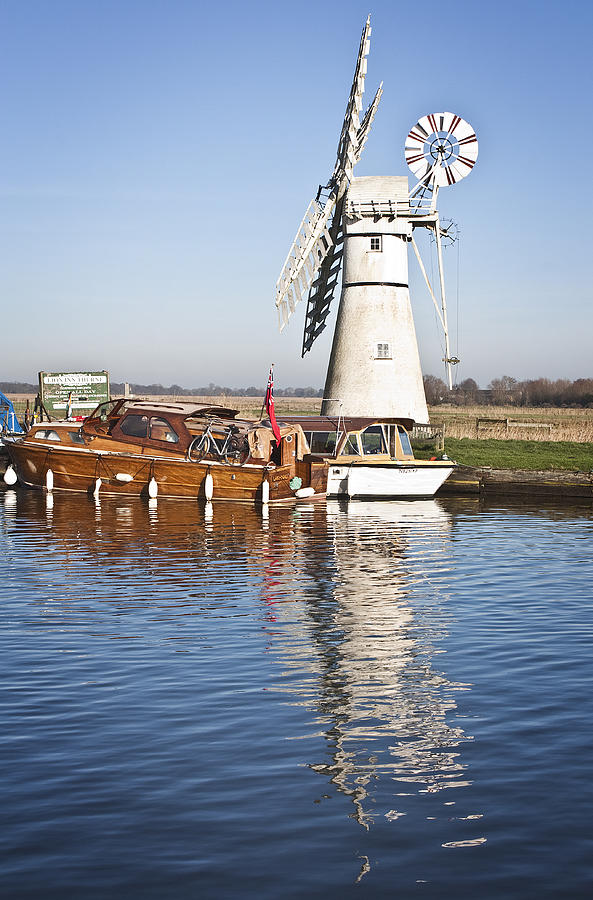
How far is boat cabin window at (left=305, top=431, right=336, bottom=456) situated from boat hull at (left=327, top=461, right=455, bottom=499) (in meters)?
2.08

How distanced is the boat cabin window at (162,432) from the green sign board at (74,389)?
14.8 m

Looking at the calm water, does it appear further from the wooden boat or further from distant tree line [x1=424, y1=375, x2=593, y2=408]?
distant tree line [x1=424, y1=375, x2=593, y2=408]

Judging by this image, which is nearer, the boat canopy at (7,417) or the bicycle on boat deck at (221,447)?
the bicycle on boat deck at (221,447)

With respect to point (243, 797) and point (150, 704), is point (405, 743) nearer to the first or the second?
point (243, 797)

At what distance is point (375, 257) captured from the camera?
1564 inches

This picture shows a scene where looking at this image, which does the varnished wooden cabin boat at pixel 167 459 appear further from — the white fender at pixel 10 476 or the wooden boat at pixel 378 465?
the white fender at pixel 10 476

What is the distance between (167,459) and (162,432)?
1.22 meters

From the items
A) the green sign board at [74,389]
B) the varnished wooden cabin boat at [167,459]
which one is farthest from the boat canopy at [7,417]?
the varnished wooden cabin boat at [167,459]

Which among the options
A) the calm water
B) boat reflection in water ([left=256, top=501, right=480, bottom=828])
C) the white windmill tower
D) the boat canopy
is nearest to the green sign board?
the boat canopy

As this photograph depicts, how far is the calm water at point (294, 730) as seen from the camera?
7.10 meters

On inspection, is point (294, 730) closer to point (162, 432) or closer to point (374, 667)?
point (374, 667)

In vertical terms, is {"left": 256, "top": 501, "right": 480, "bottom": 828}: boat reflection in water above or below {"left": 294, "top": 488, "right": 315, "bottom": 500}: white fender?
below

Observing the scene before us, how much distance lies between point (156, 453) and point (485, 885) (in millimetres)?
25865

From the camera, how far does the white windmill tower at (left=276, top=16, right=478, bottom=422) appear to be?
39.7m
